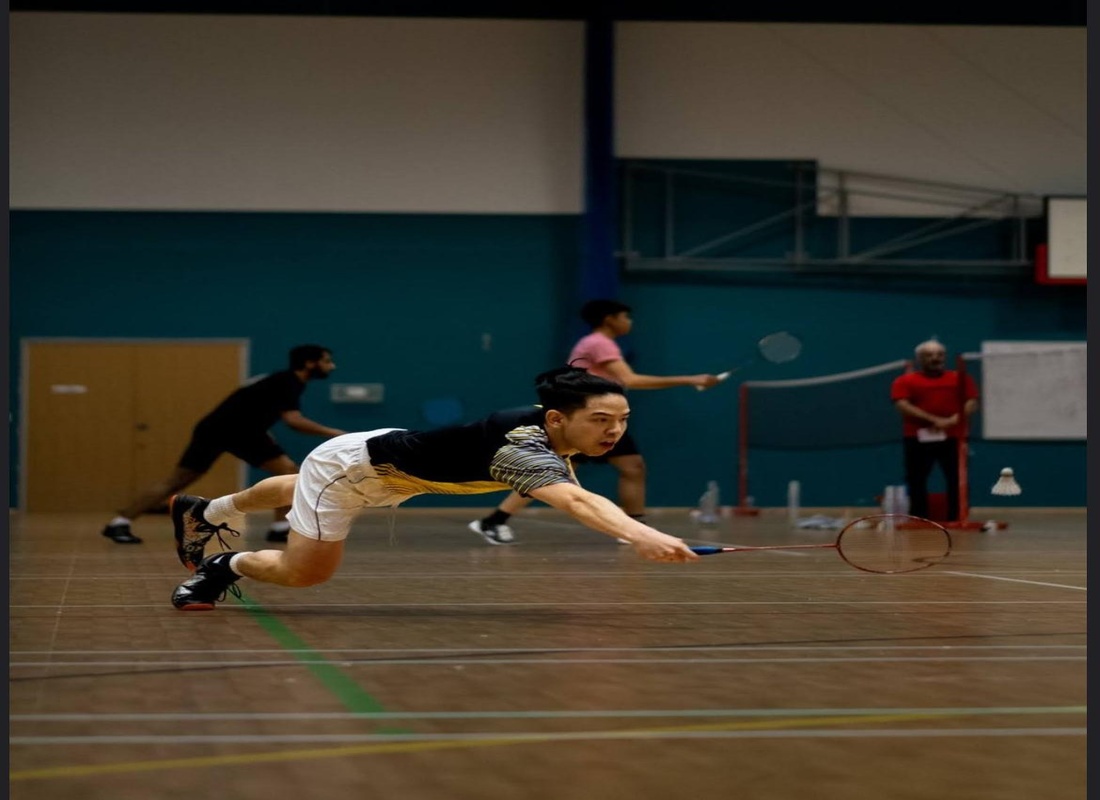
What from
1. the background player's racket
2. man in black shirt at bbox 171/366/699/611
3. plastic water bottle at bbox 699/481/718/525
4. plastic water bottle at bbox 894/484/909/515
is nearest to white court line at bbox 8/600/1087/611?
man in black shirt at bbox 171/366/699/611

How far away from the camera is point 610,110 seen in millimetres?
18922

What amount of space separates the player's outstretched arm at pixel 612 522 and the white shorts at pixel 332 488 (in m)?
0.87

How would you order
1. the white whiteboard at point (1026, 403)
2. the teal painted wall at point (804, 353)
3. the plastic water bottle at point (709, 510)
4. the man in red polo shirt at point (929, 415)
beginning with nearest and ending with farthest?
the man in red polo shirt at point (929, 415), the plastic water bottle at point (709, 510), the white whiteboard at point (1026, 403), the teal painted wall at point (804, 353)

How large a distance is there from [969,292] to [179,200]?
9745mm

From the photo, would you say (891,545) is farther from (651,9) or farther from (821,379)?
(651,9)

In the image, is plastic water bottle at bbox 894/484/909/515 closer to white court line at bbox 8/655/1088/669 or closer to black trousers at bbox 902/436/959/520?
black trousers at bbox 902/436/959/520

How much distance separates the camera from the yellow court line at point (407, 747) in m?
3.09

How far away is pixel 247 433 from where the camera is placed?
1129 cm

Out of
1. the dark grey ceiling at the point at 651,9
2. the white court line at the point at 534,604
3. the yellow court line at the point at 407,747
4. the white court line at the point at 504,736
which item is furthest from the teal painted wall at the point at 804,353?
the white court line at the point at 504,736

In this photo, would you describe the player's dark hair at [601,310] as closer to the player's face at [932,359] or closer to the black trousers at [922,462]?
the player's face at [932,359]

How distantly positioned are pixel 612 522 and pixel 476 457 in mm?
902

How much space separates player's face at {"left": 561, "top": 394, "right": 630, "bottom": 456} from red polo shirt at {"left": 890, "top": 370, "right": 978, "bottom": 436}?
8871 mm

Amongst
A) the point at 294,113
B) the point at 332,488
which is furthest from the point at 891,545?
the point at 294,113

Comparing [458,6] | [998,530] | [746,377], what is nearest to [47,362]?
[458,6]
